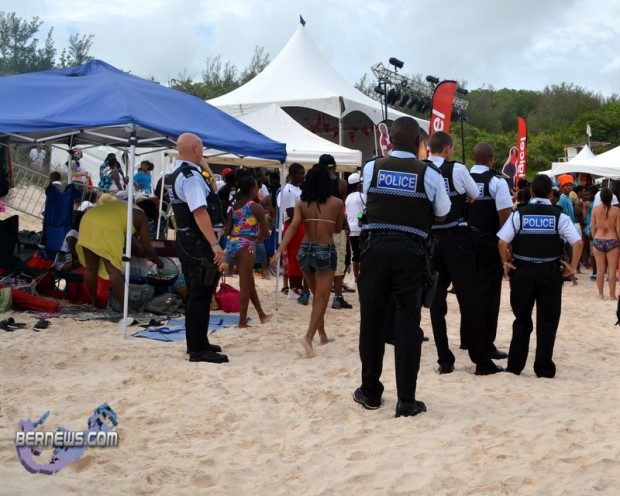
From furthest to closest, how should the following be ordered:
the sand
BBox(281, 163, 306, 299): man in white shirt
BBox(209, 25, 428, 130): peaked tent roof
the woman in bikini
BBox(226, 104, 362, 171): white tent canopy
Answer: BBox(209, 25, 428, 130): peaked tent roof → BBox(226, 104, 362, 171): white tent canopy → the woman in bikini → BBox(281, 163, 306, 299): man in white shirt → the sand

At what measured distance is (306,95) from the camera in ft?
61.2

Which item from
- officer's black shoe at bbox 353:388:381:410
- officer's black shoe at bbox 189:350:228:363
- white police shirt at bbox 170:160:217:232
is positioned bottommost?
officer's black shoe at bbox 189:350:228:363

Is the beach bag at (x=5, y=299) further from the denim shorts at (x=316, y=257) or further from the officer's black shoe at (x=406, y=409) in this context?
the officer's black shoe at (x=406, y=409)

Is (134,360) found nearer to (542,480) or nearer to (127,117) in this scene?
(127,117)

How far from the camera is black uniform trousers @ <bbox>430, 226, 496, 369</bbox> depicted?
5832 millimetres

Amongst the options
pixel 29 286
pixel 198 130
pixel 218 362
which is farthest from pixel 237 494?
pixel 29 286

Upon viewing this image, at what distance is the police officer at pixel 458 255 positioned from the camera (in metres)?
5.80

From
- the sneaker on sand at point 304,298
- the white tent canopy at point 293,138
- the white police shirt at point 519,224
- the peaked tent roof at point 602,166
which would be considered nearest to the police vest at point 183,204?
the white police shirt at point 519,224

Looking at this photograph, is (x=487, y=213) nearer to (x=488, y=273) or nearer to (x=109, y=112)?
(x=488, y=273)

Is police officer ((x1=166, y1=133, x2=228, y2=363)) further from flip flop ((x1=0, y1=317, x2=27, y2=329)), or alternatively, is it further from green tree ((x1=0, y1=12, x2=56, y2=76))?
green tree ((x1=0, y1=12, x2=56, y2=76))

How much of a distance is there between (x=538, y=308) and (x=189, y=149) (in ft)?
9.97

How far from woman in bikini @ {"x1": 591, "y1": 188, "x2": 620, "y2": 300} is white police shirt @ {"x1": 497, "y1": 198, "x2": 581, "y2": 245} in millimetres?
5843

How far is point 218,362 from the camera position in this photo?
6477mm

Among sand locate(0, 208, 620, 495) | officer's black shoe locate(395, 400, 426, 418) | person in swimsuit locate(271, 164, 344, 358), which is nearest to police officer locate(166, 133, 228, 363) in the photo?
sand locate(0, 208, 620, 495)
